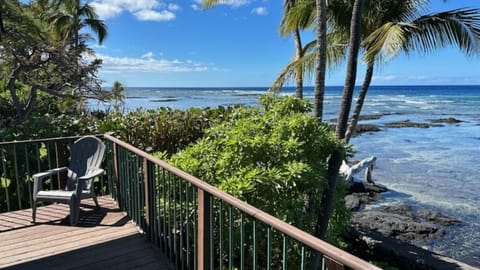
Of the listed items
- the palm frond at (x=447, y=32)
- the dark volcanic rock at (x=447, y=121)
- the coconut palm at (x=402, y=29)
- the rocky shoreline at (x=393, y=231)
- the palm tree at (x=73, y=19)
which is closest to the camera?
the rocky shoreline at (x=393, y=231)

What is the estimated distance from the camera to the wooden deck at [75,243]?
302 cm

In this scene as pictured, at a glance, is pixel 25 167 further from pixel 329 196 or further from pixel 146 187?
pixel 329 196

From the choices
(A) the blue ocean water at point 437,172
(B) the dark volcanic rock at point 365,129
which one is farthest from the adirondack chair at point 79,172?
(B) the dark volcanic rock at point 365,129

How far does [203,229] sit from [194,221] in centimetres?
31

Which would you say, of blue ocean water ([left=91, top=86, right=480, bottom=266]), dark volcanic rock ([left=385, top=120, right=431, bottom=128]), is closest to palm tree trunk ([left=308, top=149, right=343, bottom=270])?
blue ocean water ([left=91, top=86, right=480, bottom=266])

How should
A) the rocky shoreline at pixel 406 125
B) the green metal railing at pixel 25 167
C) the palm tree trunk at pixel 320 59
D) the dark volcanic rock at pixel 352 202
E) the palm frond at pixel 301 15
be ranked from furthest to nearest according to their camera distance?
the rocky shoreline at pixel 406 125 → the dark volcanic rock at pixel 352 202 → the palm frond at pixel 301 15 → the palm tree trunk at pixel 320 59 → the green metal railing at pixel 25 167

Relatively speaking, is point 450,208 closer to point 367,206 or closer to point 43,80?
point 367,206

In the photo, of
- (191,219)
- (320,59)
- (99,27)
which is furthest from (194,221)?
(99,27)

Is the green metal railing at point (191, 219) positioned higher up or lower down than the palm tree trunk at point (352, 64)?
lower down

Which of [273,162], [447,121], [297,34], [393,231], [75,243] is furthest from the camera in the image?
[447,121]

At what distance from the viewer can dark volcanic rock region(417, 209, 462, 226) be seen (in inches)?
304

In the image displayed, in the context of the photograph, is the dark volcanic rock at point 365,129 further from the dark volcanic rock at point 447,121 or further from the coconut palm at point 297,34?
the coconut palm at point 297,34

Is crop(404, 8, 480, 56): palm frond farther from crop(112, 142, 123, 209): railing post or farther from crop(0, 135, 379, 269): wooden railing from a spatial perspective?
crop(112, 142, 123, 209): railing post

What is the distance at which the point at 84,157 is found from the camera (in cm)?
439
